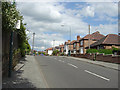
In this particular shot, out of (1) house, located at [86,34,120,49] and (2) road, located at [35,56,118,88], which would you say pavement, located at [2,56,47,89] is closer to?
(2) road, located at [35,56,118,88]

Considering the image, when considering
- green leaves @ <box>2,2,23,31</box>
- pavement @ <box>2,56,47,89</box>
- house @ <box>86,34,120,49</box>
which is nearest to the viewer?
green leaves @ <box>2,2,23,31</box>

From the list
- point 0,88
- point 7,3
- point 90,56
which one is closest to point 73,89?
point 0,88

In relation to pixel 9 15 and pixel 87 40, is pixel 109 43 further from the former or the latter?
pixel 9 15

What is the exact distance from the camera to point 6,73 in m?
8.86

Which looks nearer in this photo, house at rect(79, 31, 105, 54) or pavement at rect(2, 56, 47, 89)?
pavement at rect(2, 56, 47, 89)

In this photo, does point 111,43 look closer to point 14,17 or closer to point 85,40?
point 85,40

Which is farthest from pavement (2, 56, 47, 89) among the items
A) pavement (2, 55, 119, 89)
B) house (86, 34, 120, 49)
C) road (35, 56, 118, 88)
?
house (86, 34, 120, 49)

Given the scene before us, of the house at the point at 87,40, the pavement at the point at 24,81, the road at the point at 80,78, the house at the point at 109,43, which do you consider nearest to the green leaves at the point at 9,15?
the pavement at the point at 24,81

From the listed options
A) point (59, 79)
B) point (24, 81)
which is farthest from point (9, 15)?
point (59, 79)

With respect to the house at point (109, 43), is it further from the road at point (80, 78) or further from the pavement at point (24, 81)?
the pavement at point (24, 81)

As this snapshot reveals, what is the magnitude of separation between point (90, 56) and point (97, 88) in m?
25.2

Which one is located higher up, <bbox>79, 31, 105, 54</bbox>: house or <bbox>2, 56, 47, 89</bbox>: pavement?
<bbox>79, 31, 105, 54</bbox>: house

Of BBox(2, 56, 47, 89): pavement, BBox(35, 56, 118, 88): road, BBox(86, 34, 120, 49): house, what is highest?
BBox(86, 34, 120, 49): house

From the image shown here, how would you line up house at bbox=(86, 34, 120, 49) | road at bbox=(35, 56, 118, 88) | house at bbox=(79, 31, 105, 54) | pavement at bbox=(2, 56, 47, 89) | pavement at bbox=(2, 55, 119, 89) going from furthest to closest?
house at bbox=(79, 31, 105, 54) < house at bbox=(86, 34, 120, 49) < road at bbox=(35, 56, 118, 88) < pavement at bbox=(2, 55, 119, 89) < pavement at bbox=(2, 56, 47, 89)
